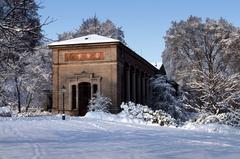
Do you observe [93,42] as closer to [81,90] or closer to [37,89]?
[81,90]

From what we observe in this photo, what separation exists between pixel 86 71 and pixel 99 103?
5.80 m

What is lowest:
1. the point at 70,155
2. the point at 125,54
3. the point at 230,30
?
the point at 70,155

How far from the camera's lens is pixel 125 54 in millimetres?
45906

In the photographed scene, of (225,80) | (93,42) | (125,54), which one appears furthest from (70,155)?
(125,54)

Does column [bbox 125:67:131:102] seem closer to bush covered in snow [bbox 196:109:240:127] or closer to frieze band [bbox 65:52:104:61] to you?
frieze band [bbox 65:52:104:61]

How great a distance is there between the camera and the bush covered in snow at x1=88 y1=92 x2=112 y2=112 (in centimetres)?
3797

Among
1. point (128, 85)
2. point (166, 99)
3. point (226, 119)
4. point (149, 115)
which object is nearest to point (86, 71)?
point (128, 85)

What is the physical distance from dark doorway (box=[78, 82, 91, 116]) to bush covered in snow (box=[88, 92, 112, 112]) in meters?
4.34

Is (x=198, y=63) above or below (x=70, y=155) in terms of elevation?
above

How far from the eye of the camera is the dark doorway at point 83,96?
145 feet

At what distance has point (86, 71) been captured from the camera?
4350 centimetres

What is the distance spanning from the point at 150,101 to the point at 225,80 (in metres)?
16.8

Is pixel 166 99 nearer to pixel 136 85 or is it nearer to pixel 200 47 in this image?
pixel 136 85

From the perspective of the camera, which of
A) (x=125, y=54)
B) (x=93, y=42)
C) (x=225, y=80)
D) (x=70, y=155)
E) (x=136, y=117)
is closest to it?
(x=70, y=155)
